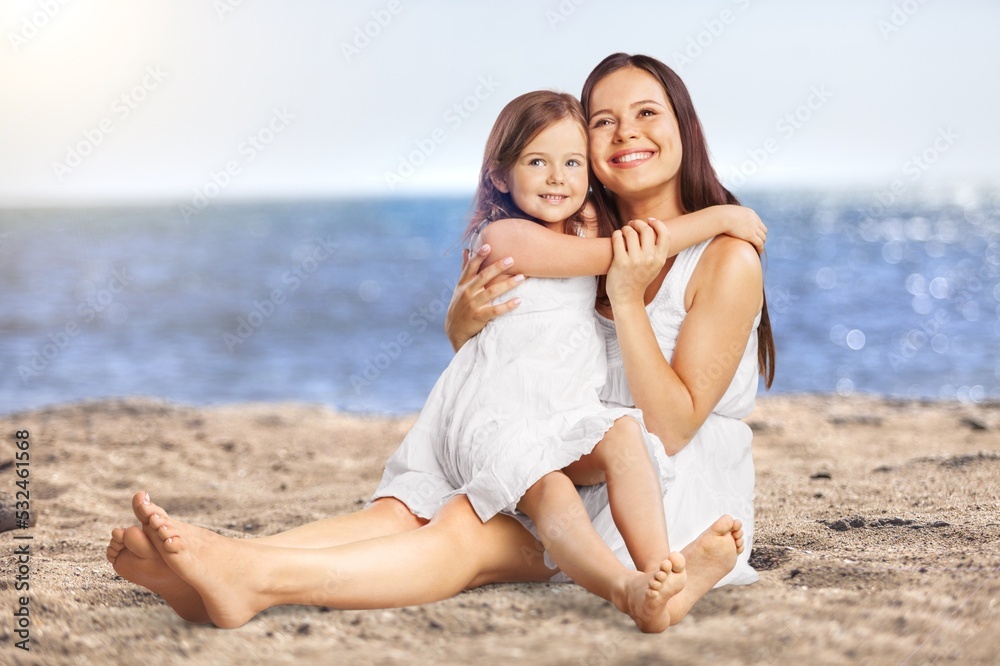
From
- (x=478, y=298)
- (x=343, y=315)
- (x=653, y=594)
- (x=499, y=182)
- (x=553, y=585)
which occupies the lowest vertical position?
(x=343, y=315)

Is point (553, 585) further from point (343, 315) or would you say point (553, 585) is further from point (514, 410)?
point (343, 315)

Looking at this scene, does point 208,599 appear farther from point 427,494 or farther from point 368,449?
point 368,449

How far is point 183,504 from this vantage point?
4.19 m

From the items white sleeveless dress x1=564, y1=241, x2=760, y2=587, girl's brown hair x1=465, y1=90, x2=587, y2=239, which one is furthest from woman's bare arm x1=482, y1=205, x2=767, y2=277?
girl's brown hair x1=465, y1=90, x2=587, y2=239

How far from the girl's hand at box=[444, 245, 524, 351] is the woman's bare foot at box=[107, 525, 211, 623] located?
1047mm

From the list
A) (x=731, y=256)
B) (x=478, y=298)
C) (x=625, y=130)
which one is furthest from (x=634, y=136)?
(x=478, y=298)

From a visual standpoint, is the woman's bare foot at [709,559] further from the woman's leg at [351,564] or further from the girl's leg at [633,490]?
the woman's leg at [351,564]

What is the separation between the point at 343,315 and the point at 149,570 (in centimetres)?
1400

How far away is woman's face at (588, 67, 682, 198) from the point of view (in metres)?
2.96

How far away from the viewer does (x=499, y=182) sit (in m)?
3.10

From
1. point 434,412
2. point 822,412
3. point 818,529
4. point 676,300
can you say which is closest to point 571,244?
point 676,300

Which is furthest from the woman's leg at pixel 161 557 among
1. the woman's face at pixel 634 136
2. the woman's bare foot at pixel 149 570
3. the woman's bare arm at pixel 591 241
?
the woman's face at pixel 634 136

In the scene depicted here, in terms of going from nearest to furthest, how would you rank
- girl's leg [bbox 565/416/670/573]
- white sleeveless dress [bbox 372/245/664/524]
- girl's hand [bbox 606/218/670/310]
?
girl's leg [bbox 565/416/670/573], white sleeveless dress [bbox 372/245/664/524], girl's hand [bbox 606/218/670/310]

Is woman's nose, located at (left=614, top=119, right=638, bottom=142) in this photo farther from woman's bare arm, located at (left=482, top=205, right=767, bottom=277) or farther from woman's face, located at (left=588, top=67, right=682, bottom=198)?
woman's bare arm, located at (left=482, top=205, right=767, bottom=277)
